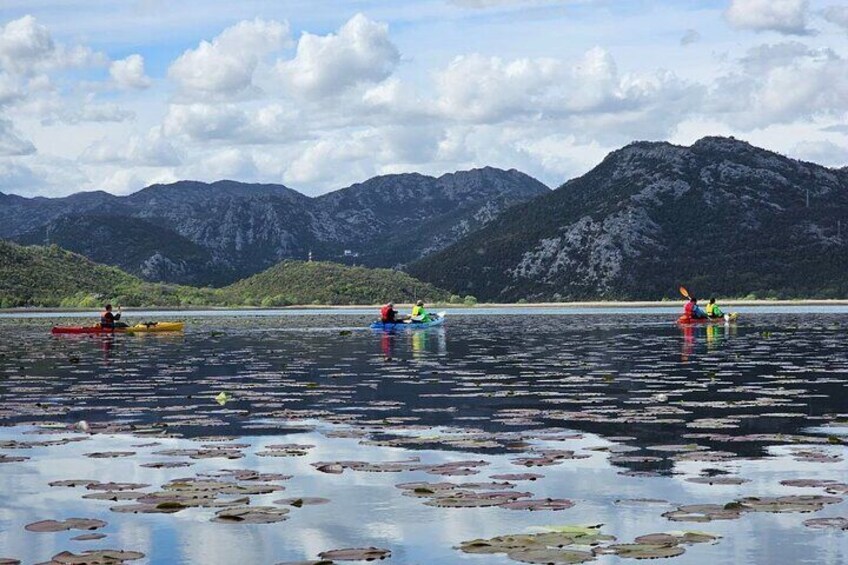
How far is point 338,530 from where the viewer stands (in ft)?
44.9

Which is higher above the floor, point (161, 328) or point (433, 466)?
point (161, 328)

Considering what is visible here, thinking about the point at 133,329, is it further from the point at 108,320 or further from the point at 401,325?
the point at 401,325

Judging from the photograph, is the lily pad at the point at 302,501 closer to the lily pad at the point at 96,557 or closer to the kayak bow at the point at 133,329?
the lily pad at the point at 96,557

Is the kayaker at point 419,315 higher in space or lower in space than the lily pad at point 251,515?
higher

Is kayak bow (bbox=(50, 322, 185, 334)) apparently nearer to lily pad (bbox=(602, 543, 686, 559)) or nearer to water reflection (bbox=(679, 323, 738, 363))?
water reflection (bbox=(679, 323, 738, 363))

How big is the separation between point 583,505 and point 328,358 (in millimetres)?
34827

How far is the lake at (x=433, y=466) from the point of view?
1292 cm

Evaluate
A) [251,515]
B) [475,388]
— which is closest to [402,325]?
[475,388]

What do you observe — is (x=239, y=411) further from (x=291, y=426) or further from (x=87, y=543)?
(x=87, y=543)

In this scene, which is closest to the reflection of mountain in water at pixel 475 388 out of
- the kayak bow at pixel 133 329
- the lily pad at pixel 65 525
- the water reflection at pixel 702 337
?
the water reflection at pixel 702 337

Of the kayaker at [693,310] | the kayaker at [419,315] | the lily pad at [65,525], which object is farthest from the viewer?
the kayaker at [419,315]

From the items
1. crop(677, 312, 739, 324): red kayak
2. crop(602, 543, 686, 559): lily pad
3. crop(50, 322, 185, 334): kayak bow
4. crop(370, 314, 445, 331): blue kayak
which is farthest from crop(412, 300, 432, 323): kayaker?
crop(602, 543, 686, 559): lily pad

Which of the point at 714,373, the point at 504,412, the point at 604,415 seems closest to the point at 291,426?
the point at 504,412

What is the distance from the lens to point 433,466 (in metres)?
18.1
